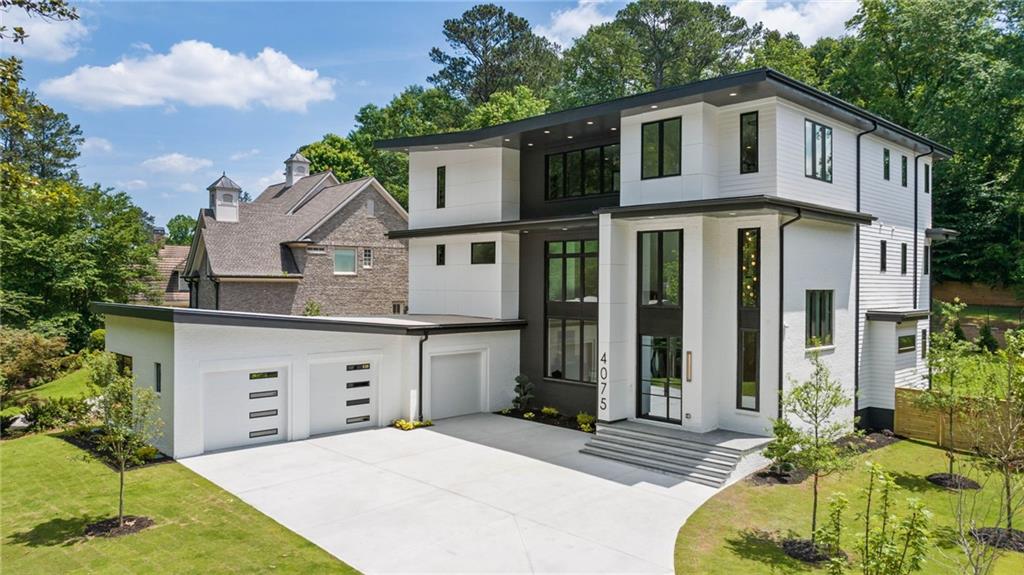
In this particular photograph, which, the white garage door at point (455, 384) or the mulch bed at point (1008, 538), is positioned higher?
the white garage door at point (455, 384)

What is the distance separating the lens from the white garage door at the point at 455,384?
17750 millimetres

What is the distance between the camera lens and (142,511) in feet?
33.9

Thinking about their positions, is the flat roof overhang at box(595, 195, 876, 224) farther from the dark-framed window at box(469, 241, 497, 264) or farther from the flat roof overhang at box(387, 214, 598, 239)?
the dark-framed window at box(469, 241, 497, 264)

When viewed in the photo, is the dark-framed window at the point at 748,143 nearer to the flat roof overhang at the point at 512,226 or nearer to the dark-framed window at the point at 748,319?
the dark-framed window at the point at 748,319

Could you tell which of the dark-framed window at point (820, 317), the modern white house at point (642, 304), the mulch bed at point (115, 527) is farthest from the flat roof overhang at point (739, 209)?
the mulch bed at point (115, 527)

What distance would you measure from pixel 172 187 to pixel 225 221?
88.9ft

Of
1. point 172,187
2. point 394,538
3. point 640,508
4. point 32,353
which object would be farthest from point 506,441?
point 172,187

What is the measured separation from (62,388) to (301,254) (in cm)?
975

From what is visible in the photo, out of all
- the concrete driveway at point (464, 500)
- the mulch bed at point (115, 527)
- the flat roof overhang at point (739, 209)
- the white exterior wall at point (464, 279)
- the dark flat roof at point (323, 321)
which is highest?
the flat roof overhang at point (739, 209)

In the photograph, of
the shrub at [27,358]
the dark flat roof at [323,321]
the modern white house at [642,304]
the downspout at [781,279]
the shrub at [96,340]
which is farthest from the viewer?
the shrub at [96,340]

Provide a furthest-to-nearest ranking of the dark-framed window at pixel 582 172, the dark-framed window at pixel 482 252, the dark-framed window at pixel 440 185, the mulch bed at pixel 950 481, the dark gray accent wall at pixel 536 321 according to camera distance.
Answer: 1. the dark-framed window at pixel 440 185
2. the dark-framed window at pixel 482 252
3. the dark gray accent wall at pixel 536 321
4. the dark-framed window at pixel 582 172
5. the mulch bed at pixel 950 481

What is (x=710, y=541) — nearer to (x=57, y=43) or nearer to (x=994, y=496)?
(x=994, y=496)

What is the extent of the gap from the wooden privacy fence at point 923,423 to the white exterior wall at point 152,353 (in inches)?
669

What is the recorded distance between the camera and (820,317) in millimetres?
14906
